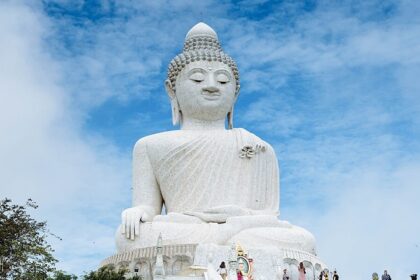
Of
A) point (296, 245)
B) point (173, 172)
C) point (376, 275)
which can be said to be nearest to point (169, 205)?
point (173, 172)

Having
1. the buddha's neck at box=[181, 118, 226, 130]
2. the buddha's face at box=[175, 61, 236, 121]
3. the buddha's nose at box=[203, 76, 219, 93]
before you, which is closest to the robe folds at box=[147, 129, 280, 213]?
the buddha's neck at box=[181, 118, 226, 130]

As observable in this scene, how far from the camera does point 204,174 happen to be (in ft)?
54.9

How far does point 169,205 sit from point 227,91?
2.93 meters

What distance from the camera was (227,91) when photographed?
17.7m

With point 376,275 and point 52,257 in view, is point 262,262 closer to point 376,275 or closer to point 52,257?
point 376,275

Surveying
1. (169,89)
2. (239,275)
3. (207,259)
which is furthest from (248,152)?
(239,275)

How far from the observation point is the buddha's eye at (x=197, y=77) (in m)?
17.5

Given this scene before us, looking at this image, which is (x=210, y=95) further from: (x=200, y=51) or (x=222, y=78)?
(x=200, y=51)

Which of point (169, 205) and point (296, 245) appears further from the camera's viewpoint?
point (169, 205)

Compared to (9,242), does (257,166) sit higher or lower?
higher

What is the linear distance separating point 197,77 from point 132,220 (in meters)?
3.86

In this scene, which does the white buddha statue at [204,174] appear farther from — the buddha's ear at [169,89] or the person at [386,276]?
the person at [386,276]

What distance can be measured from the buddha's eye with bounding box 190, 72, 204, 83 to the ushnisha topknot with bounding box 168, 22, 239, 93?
36cm

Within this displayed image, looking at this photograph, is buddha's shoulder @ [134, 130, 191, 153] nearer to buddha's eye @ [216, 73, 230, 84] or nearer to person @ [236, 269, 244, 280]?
buddha's eye @ [216, 73, 230, 84]
